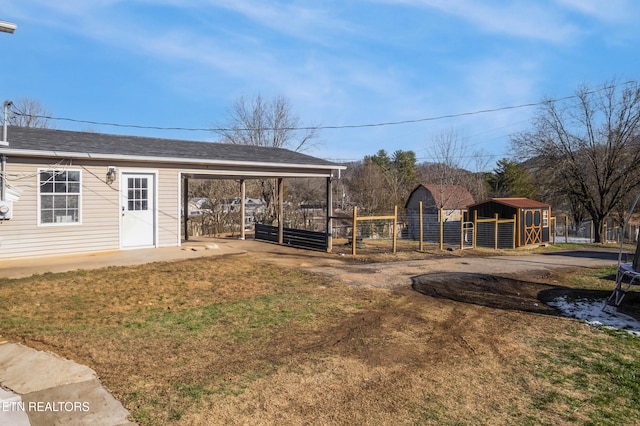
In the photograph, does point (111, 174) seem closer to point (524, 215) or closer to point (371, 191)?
point (524, 215)

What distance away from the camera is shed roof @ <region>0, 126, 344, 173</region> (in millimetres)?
9828

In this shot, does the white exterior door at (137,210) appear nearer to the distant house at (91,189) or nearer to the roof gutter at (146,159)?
the distant house at (91,189)

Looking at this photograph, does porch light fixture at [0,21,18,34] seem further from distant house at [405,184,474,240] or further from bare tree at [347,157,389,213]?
bare tree at [347,157,389,213]

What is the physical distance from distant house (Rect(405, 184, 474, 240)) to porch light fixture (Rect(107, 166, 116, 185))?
57.5 ft

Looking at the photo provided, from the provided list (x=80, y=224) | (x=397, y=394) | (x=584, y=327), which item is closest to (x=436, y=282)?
(x=584, y=327)

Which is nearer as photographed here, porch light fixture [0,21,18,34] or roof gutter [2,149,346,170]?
porch light fixture [0,21,18,34]

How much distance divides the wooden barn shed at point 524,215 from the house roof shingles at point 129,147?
11.0 metres

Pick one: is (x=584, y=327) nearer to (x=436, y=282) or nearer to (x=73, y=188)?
(x=436, y=282)

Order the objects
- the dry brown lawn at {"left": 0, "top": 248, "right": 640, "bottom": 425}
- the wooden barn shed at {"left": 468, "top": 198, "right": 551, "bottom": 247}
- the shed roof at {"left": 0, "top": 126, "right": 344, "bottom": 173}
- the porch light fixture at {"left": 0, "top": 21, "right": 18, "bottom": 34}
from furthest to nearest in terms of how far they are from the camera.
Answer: the wooden barn shed at {"left": 468, "top": 198, "right": 551, "bottom": 247} < the shed roof at {"left": 0, "top": 126, "right": 344, "bottom": 173} < the porch light fixture at {"left": 0, "top": 21, "right": 18, "bottom": 34} < the dry brown lawn at {"left": 0, "top": 248, "right": 640, "bottom": 425}

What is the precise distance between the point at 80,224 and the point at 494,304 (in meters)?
9.73

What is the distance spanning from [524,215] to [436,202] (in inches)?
484

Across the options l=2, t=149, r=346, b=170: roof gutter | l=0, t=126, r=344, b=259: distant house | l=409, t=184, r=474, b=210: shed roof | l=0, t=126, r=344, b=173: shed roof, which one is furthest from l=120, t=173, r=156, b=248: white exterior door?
l=409, t=184, r=474, b=210: shed roof

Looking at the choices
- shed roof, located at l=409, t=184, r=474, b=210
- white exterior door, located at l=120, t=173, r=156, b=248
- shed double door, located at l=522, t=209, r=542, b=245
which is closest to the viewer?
white exterior door, located at l=120, t=173, r=156, b=248

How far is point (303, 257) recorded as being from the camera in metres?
12.4
